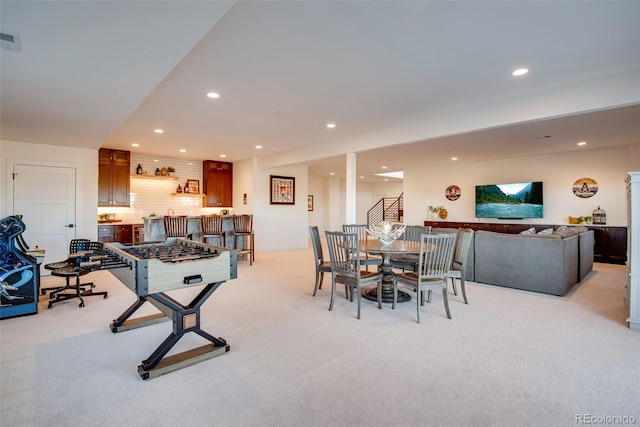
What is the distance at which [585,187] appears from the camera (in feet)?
23.7

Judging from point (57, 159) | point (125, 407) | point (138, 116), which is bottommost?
point (125, 407)

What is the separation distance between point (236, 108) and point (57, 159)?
3.96 m

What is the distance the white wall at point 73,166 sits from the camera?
5.37m

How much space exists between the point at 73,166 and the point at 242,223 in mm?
3313

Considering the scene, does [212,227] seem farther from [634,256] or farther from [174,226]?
[634,256]

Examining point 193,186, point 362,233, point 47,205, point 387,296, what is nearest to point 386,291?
point 387,296

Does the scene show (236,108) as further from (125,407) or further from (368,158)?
(368,158)

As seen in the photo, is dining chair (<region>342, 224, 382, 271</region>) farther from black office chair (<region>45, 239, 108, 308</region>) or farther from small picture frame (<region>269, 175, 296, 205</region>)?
small picture frame (<region>269, 175, 296, 205</region>)

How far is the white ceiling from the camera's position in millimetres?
2189

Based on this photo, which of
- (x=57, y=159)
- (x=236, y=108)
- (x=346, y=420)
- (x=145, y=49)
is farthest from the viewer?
(x=57, y=159)

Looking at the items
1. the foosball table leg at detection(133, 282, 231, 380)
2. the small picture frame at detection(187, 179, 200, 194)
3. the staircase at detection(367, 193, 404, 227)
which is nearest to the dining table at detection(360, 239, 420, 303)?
the foosball table leg at detection(133, 282, 231, 380)

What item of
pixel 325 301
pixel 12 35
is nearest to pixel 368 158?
pixel 325 301

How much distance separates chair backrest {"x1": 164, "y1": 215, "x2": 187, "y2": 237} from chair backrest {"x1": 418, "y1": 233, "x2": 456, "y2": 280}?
15.2 feet

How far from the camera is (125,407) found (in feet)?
6.25
